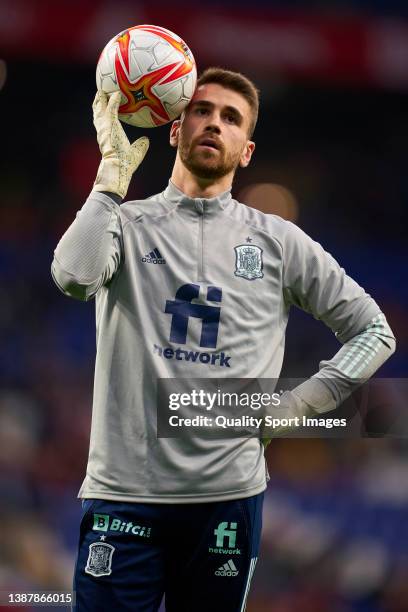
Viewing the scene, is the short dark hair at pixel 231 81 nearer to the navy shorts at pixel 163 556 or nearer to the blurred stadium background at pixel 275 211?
the navy shorts at pixel 163 556

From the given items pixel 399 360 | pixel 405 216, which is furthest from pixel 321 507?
pixel 405 216

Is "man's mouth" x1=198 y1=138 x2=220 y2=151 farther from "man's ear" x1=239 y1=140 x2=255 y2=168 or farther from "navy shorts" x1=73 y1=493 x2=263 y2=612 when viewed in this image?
"navy shorts" x1=73 y1=493 x2=263 y2=612

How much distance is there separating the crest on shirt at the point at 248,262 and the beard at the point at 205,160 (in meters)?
0.27

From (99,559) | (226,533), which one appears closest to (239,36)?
(226,533)

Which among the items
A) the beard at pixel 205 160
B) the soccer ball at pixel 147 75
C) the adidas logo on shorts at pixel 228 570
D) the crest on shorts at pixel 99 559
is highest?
the soccer ball at pixel 147 75

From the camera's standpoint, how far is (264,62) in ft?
29.8

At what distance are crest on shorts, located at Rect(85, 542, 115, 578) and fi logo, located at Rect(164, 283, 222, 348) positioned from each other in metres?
0.64

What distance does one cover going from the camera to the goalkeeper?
8.48ft

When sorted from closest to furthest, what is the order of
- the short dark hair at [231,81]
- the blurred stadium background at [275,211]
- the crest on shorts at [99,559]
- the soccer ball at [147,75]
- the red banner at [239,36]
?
the crest on shorts at [99,559] < the soccer ball at [147,75] < the short dark hair at [231,81] < the blurred stadium background at [275,211] < the red banner at [239,36]

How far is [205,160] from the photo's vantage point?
2.90 metres

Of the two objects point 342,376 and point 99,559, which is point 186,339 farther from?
point 99,559

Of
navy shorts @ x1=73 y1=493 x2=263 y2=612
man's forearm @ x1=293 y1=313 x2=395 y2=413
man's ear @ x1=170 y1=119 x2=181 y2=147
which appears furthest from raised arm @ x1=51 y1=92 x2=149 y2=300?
Result: man's forearm @ x1=293 y1=313 x2=395 y2=413

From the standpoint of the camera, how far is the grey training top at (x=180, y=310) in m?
2.61

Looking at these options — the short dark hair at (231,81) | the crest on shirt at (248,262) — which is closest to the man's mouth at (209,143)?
the short dark hair at (231,81)
